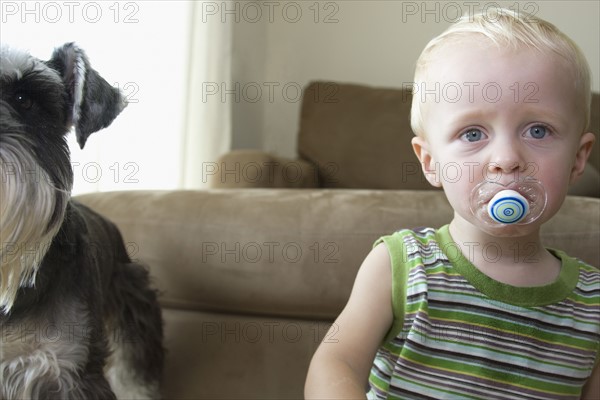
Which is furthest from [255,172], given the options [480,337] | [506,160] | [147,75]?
[506,160]

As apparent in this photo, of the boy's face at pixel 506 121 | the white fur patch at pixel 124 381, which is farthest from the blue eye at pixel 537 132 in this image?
the white fur patch at pixel 124 381

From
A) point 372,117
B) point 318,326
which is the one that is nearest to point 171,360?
point 318,326

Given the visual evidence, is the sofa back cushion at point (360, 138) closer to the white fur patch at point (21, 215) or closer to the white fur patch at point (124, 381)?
the white fur patch at point (124, 381)

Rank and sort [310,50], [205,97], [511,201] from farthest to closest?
[310,50], [205,97], [511,201]

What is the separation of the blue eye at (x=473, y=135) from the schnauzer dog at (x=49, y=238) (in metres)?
0.61

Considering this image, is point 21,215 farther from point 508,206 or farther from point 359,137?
point 359,137

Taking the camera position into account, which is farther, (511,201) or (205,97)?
(205,97)

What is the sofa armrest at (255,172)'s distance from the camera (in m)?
2.50

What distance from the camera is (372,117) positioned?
3.02m

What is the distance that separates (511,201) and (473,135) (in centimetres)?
12

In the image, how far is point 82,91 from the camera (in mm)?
1108

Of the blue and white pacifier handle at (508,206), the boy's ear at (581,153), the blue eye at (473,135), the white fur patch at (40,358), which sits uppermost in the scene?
the blue eye at (473,135)

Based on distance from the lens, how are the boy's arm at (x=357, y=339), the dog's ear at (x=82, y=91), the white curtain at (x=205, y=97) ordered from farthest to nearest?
the white curtain at (x=205, y=97), the dog's ear at (x=82, y=91), the boy's arm at (x=357, y=339)

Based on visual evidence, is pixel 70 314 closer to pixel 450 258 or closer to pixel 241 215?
pixel 241 215
